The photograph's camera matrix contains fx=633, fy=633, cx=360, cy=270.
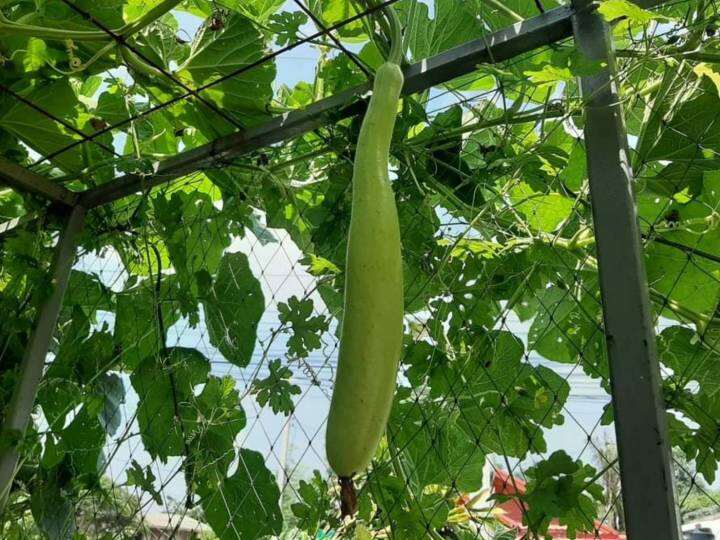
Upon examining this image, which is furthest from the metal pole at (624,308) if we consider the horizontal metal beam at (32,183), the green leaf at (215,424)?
the horizontal metal beam at (32,183)

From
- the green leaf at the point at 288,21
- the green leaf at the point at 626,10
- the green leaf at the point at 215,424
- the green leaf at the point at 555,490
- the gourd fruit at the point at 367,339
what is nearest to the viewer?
the gourd fruit at the point at 367,339

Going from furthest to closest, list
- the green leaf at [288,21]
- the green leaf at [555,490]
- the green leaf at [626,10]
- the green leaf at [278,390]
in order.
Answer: the green leaf at [278,390] < the green leaf at [288,21] < the green leaf at [555,490] < the green leaf at [626,10]

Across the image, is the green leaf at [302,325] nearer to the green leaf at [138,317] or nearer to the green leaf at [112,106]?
the green leaf at [138,317]

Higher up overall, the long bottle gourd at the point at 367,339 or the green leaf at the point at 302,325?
the green leaf at the point at 302,325

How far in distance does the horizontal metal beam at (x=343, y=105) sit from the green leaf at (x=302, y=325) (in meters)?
0.28

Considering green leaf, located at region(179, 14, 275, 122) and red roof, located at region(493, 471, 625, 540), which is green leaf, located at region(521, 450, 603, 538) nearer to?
red roof, located at region(493, 471, 625, 540)

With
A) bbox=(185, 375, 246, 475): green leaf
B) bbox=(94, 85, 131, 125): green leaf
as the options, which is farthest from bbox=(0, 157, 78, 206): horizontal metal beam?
bbox=(185, 375, 246, 475): green leaf

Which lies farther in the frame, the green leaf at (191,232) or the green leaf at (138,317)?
the green leaf at (138,317)

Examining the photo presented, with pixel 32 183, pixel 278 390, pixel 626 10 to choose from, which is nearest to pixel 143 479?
pixel 278 390

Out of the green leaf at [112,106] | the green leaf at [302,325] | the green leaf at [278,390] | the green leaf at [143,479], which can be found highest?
the green leaf at [112,106]

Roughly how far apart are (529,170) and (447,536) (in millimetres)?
554

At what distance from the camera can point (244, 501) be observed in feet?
3.77

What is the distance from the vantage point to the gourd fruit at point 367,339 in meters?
0.45

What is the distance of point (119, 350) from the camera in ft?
4.40
